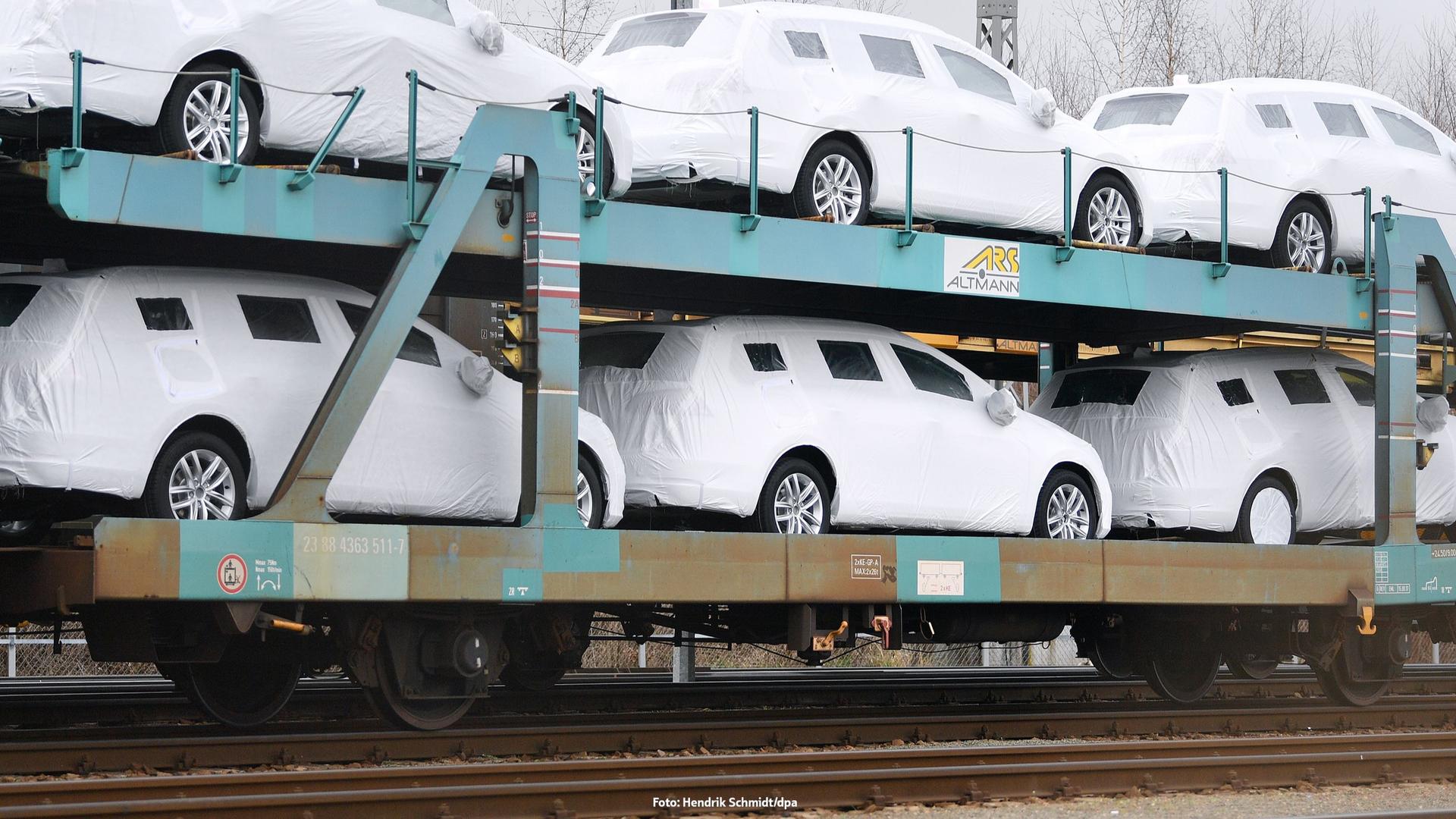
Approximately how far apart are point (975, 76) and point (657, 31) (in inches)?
103

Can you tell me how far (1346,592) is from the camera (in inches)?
556

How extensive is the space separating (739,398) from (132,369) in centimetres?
401

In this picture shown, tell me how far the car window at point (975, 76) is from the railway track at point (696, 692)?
203 inches

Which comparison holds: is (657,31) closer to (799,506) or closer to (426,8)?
(426,8)

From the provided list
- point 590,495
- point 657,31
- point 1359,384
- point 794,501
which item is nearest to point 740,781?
point 590,495

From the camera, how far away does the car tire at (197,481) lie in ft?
31.5

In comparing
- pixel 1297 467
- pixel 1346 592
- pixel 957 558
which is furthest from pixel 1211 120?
pixel 957 558

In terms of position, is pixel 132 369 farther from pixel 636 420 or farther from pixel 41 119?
pixel 636 420

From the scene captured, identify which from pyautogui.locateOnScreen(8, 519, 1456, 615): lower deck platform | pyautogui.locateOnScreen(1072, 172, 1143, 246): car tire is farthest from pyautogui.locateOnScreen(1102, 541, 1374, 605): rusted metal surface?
pyautogui.locateOnScreen(1072, 172, 1143, 246): car tire

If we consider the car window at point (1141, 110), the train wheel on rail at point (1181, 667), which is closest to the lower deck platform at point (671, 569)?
the train wheel on rail at point (1181, 667)

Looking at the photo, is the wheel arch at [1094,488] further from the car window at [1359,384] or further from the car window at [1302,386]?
the car window at [1359,384]

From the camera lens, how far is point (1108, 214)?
14.4 metres

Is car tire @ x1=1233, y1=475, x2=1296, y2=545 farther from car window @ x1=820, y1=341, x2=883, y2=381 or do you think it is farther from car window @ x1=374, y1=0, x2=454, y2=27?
car window @ x1=374, y1=0, x2=454, y2=27

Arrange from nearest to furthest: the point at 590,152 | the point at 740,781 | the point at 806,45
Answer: the point at 740,781
the point at 590,152
the point at 806,45
